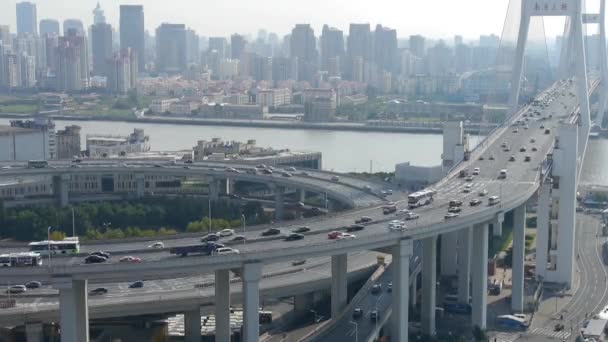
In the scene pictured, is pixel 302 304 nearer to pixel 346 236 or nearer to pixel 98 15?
pixel 346 236

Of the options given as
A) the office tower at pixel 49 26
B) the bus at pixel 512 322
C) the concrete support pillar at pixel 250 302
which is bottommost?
the bus at pixel 512 322

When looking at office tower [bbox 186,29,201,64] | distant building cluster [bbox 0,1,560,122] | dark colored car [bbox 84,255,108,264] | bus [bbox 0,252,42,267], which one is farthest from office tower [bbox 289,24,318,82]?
bus [bbox 0,252,42,267]

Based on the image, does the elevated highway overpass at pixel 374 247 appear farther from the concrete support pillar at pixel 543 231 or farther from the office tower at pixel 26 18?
the office tower at pixel 26 18

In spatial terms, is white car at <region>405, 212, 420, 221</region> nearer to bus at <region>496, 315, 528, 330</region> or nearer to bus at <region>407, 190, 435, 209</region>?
bus at <region>407, 190, 435, 209</region>

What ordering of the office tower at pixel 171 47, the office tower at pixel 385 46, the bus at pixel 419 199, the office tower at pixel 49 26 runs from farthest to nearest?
1. the office tower at pixel 49 26
2. the office tower at pixel 171 47
3. the office tower at pixel 385 46
4. the bus at pixel 419 199

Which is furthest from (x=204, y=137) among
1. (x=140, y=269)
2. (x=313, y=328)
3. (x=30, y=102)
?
(x=140, y=269)

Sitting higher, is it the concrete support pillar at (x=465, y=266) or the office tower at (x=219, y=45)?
the office tower at (x=219, y=45)

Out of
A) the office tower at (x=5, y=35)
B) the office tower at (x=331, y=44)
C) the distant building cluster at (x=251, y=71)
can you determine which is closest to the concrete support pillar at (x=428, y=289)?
the distant building cluster at (x=251, y=71)
